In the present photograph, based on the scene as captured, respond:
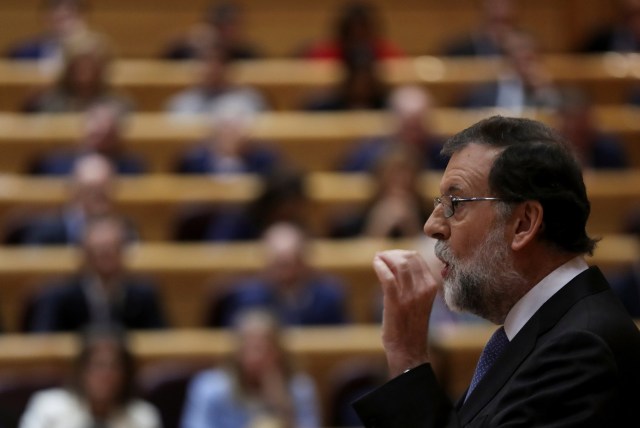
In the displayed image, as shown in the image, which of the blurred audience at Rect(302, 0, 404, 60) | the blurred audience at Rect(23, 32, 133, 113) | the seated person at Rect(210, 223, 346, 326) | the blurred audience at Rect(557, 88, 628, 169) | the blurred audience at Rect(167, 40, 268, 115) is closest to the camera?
the seated person at Rect(210, 223, 346, 326)

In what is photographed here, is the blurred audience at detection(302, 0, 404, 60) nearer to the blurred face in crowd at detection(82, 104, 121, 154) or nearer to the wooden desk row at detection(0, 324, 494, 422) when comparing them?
the blurred face in crowd at detection(82, 104, 121, 154)

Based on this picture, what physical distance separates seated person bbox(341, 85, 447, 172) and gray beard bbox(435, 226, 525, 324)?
386cm

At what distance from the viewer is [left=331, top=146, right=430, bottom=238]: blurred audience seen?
5336mm

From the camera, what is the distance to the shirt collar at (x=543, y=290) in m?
1.63

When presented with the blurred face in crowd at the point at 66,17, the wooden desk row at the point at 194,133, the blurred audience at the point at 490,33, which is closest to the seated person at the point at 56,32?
the blurred face in crowd at the point at 66,17

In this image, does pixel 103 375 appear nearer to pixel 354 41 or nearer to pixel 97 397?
pixel 97 397

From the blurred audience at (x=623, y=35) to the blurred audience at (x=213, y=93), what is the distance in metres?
2.01

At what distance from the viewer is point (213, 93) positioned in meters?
6.26

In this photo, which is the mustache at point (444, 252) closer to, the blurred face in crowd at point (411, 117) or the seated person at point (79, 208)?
the seated person at point (79, 208)

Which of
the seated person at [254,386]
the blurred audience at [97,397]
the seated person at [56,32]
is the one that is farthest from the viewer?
the seated person at [56,32]

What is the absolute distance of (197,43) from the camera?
265 inches

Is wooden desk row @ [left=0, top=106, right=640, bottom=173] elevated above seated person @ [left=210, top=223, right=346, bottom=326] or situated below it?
above

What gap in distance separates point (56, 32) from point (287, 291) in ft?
7.65

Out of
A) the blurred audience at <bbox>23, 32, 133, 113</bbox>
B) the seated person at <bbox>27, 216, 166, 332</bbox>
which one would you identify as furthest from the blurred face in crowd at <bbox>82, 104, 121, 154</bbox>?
the seated person at <bbox>27, 216, 166, 332</bbox>
